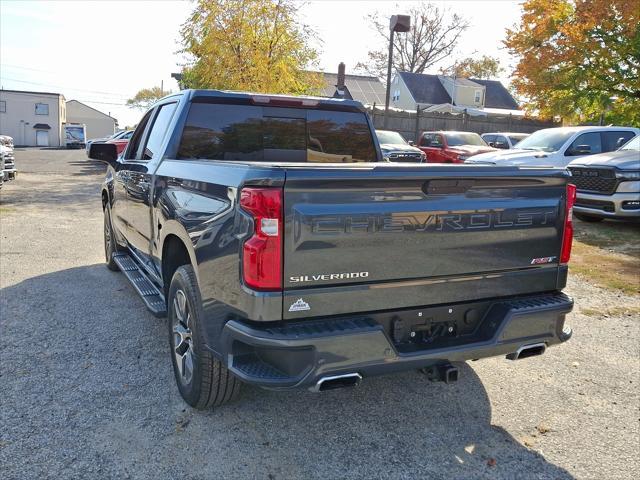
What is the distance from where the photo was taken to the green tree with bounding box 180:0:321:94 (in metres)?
15.5

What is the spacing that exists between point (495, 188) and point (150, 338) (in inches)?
123

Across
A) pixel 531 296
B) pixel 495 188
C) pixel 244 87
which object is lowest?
pixel 531 296

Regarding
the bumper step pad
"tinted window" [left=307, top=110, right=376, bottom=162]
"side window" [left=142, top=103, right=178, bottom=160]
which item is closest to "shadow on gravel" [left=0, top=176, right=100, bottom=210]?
the bumper step pad

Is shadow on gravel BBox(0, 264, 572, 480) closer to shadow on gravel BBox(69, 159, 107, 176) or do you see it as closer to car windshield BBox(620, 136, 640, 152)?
car windshield BBox(620, 136, 640, 152)

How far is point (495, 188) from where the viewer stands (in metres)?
3.06

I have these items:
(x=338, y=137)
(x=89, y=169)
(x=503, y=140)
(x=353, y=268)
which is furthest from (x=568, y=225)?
(x=89, y=169)

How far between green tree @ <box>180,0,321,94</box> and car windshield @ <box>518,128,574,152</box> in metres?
7.06

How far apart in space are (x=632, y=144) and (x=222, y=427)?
34.4 feet

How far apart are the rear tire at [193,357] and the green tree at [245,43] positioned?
13.1 metres

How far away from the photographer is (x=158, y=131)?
4.77m

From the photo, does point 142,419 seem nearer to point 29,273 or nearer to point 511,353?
point 511,353

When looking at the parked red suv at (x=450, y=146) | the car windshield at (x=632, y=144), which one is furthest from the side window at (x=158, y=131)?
the parked red suv at (x=450, y=146)

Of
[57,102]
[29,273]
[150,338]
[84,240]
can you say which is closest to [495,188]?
[150,338]

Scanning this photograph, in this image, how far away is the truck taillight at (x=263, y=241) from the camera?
8.36ft
